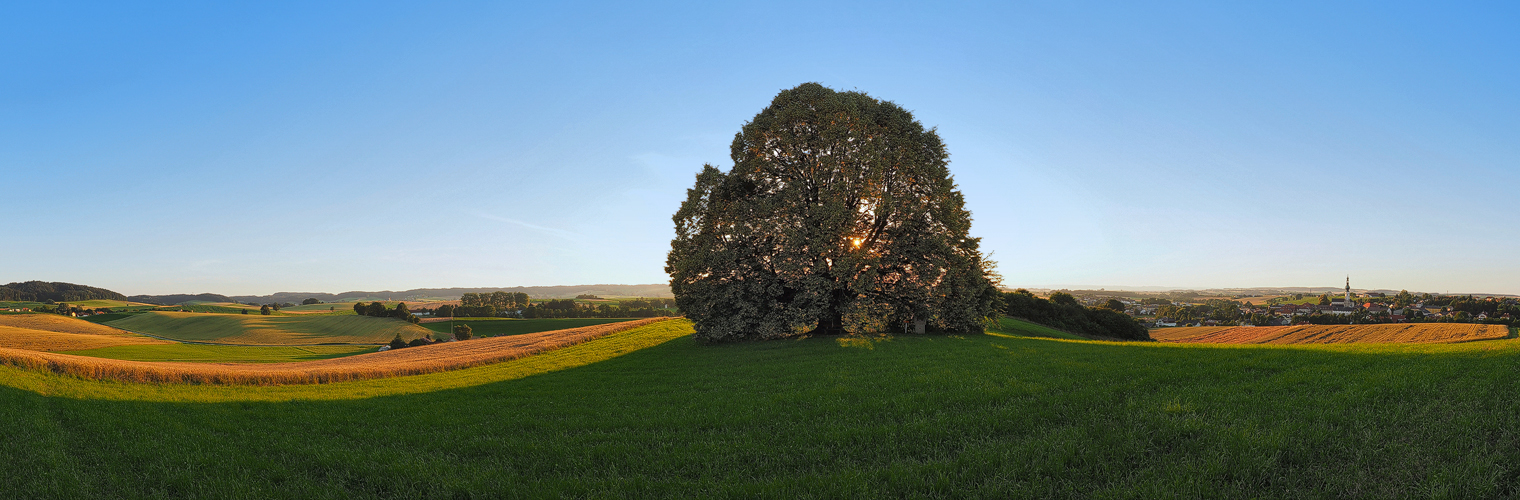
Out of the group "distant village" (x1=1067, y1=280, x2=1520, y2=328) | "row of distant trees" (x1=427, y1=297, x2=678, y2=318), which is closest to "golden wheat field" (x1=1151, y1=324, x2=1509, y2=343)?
"distant village" (x1=1067, y1=280, x2=1520, y2=328)

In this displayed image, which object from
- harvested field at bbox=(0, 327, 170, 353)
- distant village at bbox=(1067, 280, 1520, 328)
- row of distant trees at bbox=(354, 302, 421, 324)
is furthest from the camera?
row of distant trees at bbox=(354, 302, 421, 324)

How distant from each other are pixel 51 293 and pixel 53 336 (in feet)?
419

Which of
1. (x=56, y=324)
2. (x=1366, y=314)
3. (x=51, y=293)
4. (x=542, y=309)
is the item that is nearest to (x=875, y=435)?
(x=1366, y=314)

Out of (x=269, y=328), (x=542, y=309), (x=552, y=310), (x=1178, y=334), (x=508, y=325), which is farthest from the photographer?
(x=542, y=309)

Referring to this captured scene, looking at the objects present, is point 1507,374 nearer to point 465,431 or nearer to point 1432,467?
point 1432,467

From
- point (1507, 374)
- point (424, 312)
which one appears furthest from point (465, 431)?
point (424, 312)

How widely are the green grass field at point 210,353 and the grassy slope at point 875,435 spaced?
45655 mm

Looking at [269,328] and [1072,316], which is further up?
[1072,316]

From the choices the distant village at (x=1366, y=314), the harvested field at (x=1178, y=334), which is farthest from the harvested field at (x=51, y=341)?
the distant village at (x=1366, y=314)

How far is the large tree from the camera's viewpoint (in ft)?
75.5

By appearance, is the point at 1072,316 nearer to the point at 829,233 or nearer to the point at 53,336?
the point at 829,233

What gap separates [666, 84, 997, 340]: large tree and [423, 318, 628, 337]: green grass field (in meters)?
58.8

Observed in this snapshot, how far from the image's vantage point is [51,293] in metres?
135

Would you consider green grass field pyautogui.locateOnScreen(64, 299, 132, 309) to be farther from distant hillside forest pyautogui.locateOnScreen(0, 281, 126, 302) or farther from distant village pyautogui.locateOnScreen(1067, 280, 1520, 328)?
distant village pyautogui.locateOnScreen(1067, 280, 1520, 328)
